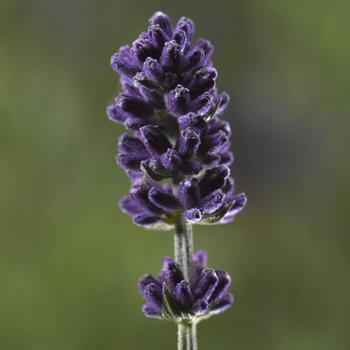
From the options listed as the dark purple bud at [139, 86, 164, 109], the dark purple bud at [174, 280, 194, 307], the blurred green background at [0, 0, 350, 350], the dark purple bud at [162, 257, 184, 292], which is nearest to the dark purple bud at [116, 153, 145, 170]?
the dark purple bud at [139, 86, 164, 109]

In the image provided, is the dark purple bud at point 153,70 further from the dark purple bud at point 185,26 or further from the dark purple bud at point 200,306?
the dark purple bud at point 200,306

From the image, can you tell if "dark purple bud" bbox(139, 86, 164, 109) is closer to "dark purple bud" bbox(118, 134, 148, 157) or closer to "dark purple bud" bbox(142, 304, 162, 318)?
"dark purple bud" bbox(118, 134, 148, 157)

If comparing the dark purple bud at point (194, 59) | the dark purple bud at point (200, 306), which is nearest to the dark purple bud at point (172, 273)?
the dark purple bud at point (200, 306)

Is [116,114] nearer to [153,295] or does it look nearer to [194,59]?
[194,59]

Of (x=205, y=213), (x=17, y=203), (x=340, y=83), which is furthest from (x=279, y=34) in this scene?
(x=205, y=213)

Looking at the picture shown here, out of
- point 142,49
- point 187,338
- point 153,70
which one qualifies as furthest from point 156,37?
point 187,338
